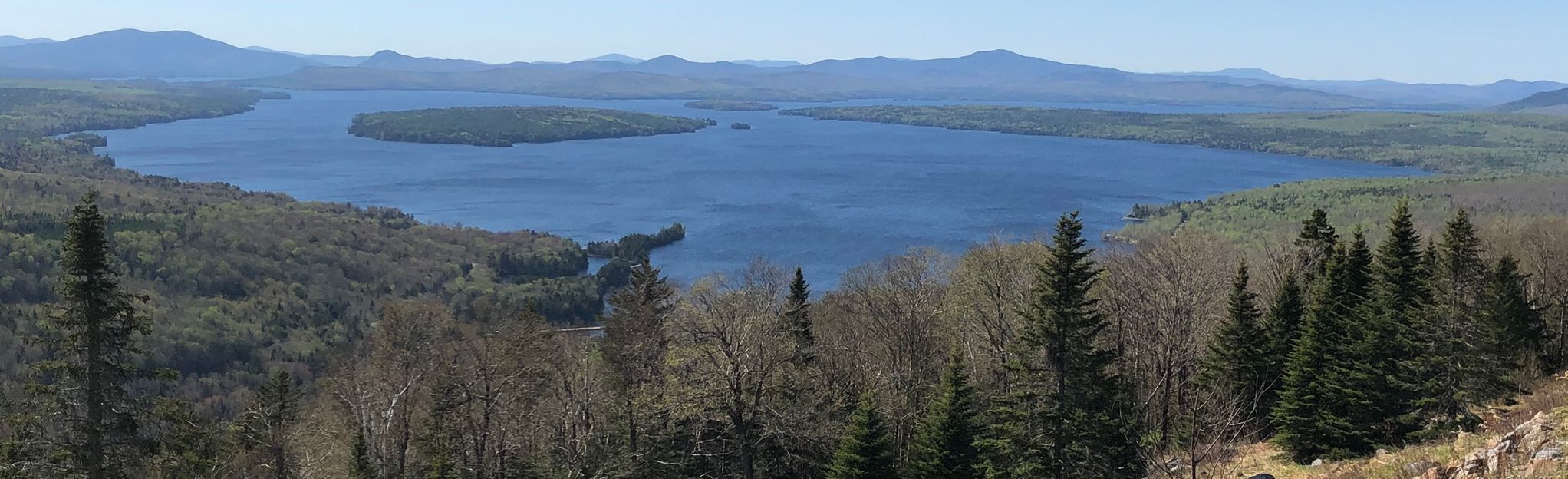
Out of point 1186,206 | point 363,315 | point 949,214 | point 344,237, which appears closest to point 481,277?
point 363,315

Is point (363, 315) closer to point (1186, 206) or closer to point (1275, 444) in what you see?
point (1275, 444)

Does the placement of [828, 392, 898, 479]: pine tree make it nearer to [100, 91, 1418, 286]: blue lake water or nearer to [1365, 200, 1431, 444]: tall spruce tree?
[1365, 200, 1431, 444]: tall spruce tree

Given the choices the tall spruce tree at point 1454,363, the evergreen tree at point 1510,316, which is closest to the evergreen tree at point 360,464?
the tall spruce tree at point 1454,363

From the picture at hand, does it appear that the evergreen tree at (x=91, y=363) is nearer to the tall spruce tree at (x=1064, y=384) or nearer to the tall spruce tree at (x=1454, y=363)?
the tall spruce tree at (x=1064, y=384)

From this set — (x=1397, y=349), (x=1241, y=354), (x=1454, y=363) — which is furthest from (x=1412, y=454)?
(x=1241, y=354)

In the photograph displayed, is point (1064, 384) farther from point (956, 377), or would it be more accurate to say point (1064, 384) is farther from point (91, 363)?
point (91, 363)

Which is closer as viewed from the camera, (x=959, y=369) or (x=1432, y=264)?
(x=959, y=369)
